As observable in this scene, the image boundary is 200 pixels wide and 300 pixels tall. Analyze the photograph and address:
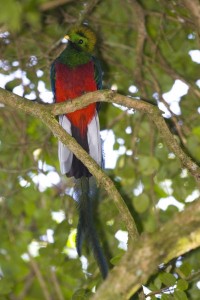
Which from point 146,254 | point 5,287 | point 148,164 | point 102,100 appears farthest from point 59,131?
point 146,254

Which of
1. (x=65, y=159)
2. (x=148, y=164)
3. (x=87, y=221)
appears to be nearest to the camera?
(x=87, y=221)

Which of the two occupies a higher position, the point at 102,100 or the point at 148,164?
the point at 102,100

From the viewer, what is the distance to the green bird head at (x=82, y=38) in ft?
12.0

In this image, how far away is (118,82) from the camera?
13.0 ft

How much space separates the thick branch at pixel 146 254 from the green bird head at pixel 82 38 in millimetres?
2235

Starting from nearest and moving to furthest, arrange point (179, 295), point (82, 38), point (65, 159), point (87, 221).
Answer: point (179, 295) < point (87, 221) < point (65, 159) < point (82, 38)

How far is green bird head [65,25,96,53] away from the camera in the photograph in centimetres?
365

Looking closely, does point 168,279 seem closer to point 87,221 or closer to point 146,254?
point 87,221

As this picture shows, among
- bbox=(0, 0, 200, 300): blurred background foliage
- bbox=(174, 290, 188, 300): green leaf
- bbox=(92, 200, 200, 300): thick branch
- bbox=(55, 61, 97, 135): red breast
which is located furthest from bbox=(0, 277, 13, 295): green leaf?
bbox=(92, 200, 200, 300): thick branch

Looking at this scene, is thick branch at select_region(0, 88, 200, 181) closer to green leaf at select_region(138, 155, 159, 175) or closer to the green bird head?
green leaf at select_region(138, 155, 159, 175)

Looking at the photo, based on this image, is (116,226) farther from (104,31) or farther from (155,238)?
(155,238)

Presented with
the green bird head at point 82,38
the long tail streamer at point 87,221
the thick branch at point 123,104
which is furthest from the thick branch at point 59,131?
the green bird head at point 82,38

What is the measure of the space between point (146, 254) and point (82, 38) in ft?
7.72

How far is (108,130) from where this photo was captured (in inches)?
153
